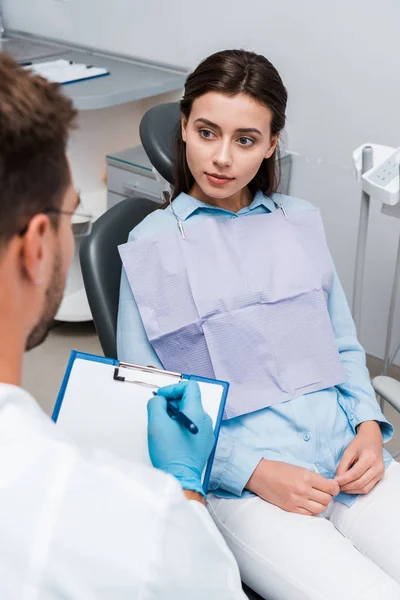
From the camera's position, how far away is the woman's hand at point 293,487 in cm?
122

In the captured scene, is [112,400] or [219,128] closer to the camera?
[112,400]

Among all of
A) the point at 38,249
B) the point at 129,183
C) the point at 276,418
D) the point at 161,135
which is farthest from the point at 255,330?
the point at 129,183

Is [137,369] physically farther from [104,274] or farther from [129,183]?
[129,183]

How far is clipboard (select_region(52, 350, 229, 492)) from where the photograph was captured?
1171 millimetres

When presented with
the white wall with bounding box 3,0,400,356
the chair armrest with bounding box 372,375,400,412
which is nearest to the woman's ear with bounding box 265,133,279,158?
the chair armrest with bounding box 372,375,400,412

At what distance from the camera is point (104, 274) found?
1391mm

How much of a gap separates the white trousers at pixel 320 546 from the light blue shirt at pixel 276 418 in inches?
1.5

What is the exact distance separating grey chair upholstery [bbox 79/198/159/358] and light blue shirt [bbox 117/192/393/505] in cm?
3

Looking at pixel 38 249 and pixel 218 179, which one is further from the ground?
pixel 38 249

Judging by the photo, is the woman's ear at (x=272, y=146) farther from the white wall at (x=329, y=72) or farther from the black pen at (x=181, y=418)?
the white wall at (x=329, y=72)

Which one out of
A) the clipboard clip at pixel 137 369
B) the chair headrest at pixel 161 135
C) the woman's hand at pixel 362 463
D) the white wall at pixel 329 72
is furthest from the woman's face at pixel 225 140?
the white wall at pixel 329 72

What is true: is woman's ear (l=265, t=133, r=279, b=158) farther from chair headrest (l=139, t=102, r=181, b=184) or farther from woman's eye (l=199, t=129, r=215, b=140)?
chair headrest (l=139, t=102, r=181, b=184)

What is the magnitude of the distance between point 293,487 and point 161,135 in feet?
2.67

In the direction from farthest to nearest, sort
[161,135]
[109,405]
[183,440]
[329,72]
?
[329,72] → [161,135] → [109,405] → [183,440]
